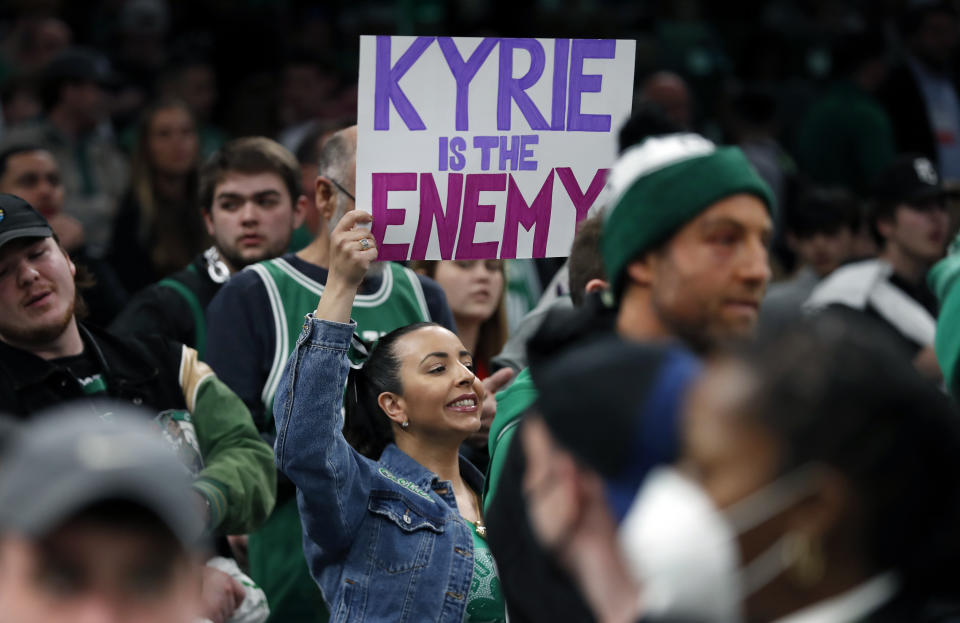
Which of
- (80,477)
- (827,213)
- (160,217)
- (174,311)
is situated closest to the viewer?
(80,477)

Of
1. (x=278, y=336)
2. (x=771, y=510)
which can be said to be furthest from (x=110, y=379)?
(x=771, y=510)

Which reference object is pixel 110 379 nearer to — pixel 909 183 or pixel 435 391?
pixel 435 391

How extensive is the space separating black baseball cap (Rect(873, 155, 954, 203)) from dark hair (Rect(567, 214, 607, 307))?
3346 mm

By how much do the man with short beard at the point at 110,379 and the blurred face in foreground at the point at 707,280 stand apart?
5.59 feet

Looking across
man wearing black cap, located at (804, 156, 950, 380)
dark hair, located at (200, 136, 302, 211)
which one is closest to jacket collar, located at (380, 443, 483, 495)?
dark hair, located at (200, 136, 302, 211)

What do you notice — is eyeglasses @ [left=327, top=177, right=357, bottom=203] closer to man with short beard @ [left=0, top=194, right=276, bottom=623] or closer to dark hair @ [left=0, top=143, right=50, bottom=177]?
man with short beard @ [left=0, top=194, right=276, bottom=623]

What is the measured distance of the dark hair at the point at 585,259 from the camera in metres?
3.95

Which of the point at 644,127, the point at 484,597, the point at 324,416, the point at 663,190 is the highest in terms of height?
the point at 644,127

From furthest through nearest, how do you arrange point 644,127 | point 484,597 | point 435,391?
point 435,391 → point 484,597 → point 644,127

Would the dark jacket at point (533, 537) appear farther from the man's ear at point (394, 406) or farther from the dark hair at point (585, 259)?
the man's ear at point (394, 406)

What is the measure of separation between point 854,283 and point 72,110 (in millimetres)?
4234

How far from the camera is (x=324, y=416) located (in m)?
3.65

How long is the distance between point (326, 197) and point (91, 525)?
3.06 m

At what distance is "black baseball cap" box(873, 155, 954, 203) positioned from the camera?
7078mm
